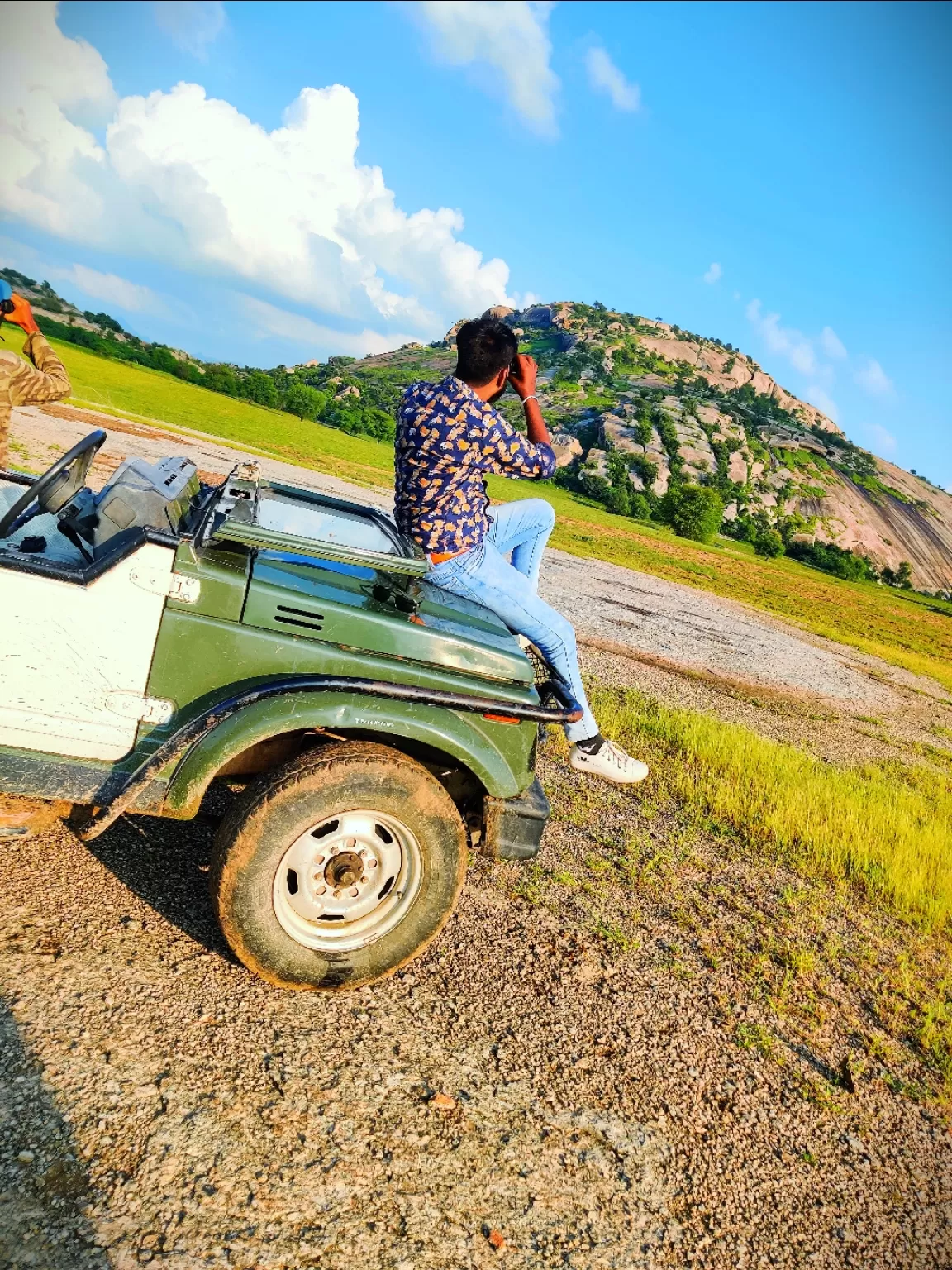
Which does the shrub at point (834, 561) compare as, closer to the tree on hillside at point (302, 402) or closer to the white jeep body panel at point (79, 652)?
the tree on hillside at point (302, 402)

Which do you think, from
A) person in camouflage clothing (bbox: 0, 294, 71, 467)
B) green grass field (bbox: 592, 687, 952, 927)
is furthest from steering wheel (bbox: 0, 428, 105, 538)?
green grass field (bbox: 592, 687, 952, 927)

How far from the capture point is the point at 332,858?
2.84 m

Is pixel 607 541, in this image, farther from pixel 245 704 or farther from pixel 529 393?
pixel 245 704

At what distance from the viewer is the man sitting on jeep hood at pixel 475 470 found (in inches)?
→ 141

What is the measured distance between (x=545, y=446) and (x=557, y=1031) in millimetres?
2694

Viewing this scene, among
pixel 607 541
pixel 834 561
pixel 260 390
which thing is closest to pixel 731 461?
pixel 834 561

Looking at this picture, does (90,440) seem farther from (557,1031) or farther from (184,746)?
(557,1031)

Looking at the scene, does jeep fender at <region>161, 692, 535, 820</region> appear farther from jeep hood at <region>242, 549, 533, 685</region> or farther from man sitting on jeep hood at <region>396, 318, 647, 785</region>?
man sitting on jeep hood at <region>396, 318, 647, 785</region>

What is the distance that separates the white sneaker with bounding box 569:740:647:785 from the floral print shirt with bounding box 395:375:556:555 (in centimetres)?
136

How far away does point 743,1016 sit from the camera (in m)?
3.53

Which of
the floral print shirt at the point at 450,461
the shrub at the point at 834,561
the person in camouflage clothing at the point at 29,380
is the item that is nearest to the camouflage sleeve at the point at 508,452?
the floral print shirt at the point at 450,461

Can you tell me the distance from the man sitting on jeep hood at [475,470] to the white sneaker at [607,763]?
4.2 inches

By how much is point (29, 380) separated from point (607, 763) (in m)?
4.59

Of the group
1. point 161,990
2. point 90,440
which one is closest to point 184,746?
point 161,990
